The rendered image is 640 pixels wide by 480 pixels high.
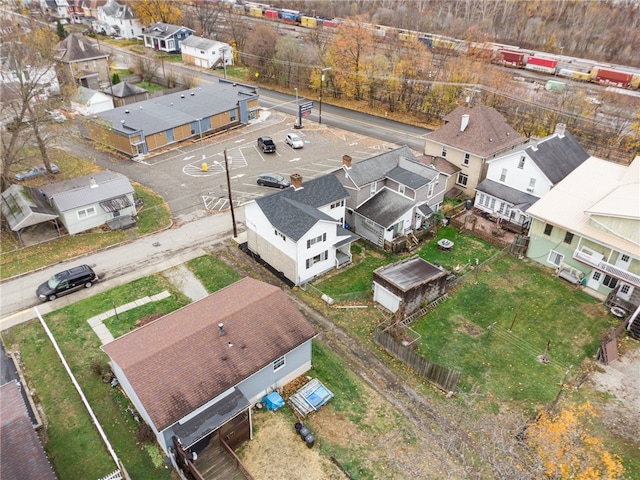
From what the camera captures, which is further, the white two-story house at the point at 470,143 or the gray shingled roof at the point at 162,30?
the gray shingled roof at the point at 162,30

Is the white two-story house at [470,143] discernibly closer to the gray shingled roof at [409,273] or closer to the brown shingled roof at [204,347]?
the gray shingled roof at [409,273]

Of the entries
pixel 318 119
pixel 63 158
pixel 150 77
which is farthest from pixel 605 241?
pixel 150 77

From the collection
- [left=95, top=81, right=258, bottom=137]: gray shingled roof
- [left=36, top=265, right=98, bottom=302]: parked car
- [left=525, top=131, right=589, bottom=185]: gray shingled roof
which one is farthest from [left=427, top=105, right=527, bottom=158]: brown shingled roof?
[left=36, top=265, right=98, bottom=302]: parked car

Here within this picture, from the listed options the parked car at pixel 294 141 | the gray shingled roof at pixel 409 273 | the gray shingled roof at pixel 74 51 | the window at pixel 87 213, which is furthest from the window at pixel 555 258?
the gray shingled roof at pixel 74 51

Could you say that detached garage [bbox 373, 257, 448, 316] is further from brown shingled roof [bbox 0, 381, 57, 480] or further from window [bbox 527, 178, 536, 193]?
brown shingled roof [bbox 0, 381, 57, 480]

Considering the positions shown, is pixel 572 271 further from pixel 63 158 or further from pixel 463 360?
pixel 63 158

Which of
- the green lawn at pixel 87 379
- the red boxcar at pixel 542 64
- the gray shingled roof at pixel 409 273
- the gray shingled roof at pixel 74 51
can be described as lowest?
the green lawn at pixel 87 379
